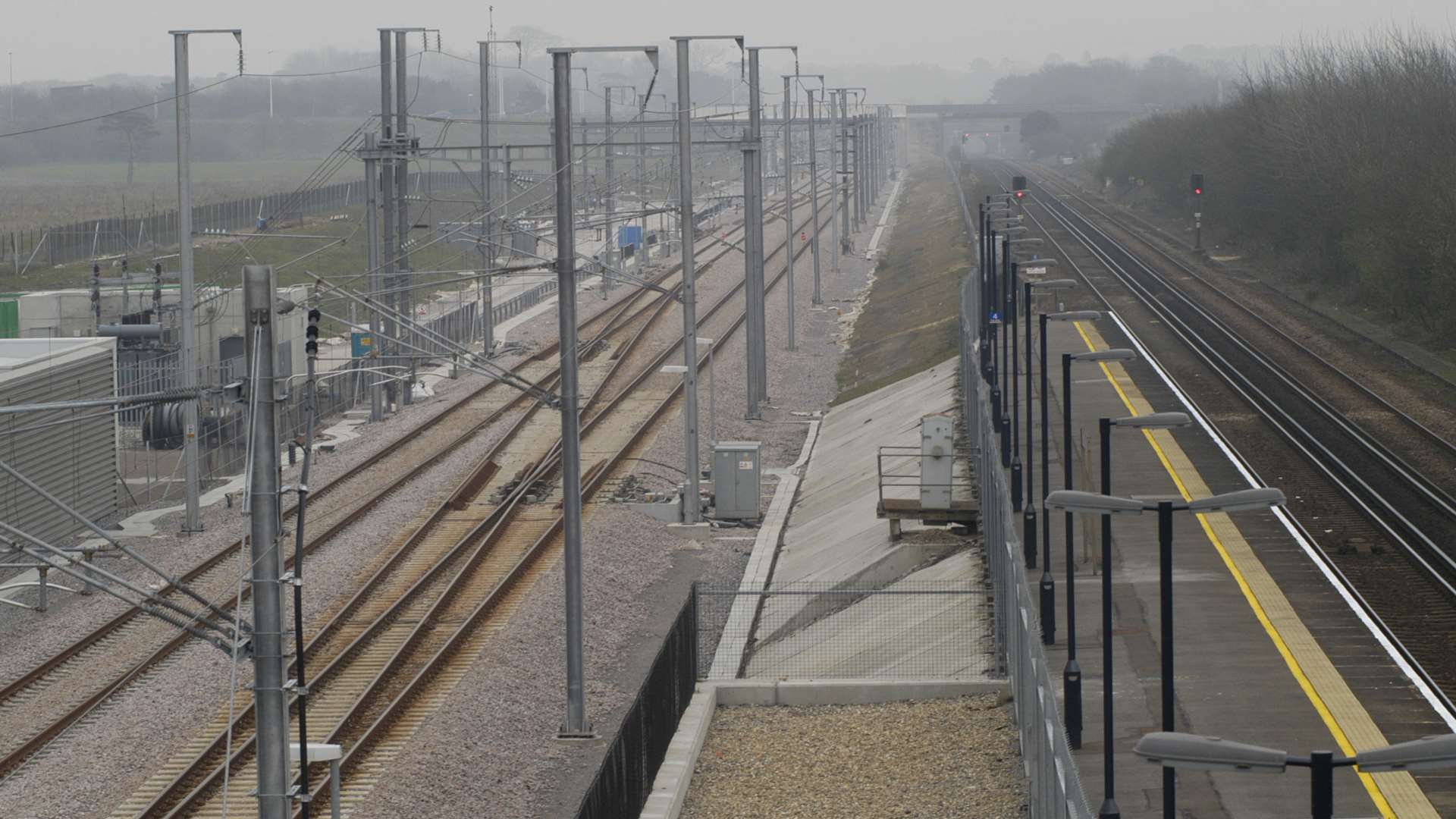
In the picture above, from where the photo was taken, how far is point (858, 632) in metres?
24.5

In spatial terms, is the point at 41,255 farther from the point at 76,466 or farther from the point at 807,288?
the point at 76,466

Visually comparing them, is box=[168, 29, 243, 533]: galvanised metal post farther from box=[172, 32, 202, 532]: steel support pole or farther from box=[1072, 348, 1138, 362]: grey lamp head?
box=[1072, 348, 1138, 362]: grey lamp head

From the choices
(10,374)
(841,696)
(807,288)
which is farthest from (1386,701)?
(807,288)

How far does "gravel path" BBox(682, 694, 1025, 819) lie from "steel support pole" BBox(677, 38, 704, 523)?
998 cm

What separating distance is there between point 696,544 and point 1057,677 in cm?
1142

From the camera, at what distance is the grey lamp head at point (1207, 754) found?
28.2ft

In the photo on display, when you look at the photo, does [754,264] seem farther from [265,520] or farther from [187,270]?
[265,520]

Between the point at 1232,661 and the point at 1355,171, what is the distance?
40.7m

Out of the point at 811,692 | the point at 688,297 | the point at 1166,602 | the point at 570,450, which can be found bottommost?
the point at 811,692

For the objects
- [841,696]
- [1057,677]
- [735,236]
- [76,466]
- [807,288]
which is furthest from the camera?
[735,236]

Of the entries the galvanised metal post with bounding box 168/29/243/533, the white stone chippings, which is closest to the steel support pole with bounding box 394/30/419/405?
the white stone chippings

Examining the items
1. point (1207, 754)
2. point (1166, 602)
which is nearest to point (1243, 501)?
point (1166, 602)

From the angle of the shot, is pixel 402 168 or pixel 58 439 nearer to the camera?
pixel 58 439

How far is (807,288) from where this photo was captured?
72688 mm
